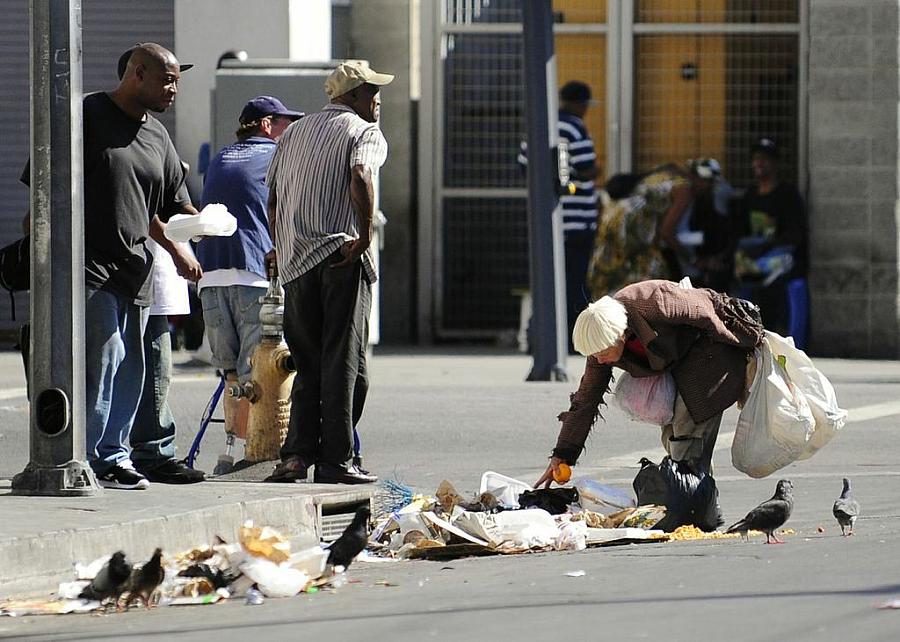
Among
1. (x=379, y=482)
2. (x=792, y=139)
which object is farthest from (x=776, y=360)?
(x=792, y=139)

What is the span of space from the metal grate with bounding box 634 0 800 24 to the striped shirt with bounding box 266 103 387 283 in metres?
10.9

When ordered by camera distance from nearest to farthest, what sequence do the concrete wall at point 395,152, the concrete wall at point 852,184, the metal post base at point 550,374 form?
1. the metal post base at point 550,374
2. the concrete wall at point 852,184
3. the concrete wall at point 395,152

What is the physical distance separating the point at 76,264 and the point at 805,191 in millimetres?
12259

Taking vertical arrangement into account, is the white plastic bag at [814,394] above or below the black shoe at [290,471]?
above

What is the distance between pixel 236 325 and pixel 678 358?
8.90 ft

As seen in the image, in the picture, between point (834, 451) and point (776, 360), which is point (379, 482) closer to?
point (776, 360)

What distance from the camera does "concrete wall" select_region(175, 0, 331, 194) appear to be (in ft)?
58.4

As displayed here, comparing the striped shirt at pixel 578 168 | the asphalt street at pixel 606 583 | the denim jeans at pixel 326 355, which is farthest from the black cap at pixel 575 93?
the denim jeans at pixel 326 355

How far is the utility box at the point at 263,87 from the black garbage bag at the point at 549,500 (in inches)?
177

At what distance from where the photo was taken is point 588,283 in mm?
18281

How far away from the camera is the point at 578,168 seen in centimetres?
1825

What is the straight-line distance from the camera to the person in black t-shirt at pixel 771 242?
18.2 m

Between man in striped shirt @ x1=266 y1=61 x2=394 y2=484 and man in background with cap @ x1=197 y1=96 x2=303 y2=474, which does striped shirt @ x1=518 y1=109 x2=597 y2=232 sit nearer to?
man in background with cap @ x1=197 y1=96 x2=303 y2=474

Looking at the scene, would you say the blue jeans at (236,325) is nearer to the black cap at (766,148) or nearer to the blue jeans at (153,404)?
the blue jeans at (153,404)
